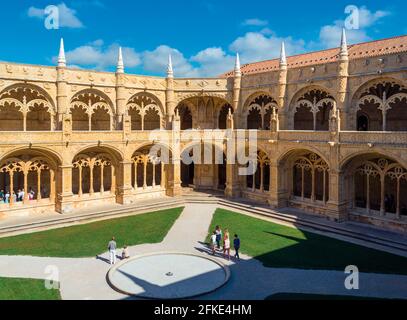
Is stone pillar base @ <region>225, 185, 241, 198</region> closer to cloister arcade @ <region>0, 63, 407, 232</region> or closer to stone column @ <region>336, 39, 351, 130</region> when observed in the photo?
cloister arcade @ <region>0, 63, 407, 232</region>

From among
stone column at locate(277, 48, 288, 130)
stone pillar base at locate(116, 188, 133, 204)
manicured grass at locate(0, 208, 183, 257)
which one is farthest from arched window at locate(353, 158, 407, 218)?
stone pillar base at locate(116, 188, 133, 204)

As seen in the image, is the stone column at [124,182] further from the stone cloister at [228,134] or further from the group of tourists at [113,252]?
the group of tourists at [113,252]

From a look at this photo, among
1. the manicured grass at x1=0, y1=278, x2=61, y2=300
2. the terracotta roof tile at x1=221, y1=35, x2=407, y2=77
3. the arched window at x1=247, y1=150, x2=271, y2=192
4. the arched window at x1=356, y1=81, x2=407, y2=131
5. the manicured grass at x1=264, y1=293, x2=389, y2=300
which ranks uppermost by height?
the terracotta roof tile at x1=221, y1=35, x2=407, y2=77

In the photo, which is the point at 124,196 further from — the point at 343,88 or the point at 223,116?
the point at 343,88

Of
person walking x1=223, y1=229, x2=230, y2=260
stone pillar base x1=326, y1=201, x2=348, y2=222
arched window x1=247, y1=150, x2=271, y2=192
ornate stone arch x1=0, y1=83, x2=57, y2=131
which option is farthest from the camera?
arched window x1=247, y1=150, x2=271, y2=192

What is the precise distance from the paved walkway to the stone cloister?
26.7 ft

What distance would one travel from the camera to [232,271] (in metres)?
17.0

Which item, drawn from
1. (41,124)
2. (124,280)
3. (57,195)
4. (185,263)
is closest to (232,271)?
(185,263)

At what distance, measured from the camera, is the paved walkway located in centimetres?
1480

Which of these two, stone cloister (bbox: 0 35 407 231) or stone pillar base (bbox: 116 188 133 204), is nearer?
stone cloister (bbox: 0 35 407 231)

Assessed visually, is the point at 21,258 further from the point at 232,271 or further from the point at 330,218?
the point at 330,218

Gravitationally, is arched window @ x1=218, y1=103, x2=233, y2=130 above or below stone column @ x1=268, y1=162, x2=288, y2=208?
above

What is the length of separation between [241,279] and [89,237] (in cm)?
1003

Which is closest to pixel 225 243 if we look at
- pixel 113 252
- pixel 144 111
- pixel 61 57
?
pixel 113 252
